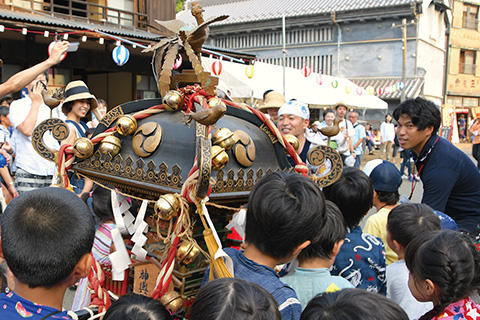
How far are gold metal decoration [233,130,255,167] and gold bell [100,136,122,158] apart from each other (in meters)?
0.42

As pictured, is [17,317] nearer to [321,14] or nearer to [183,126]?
[183,126]

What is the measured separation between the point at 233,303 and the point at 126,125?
0.72m

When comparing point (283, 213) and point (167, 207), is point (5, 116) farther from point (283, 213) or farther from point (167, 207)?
point (283, 213)

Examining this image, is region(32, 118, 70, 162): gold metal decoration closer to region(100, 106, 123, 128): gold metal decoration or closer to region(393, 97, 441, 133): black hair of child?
region(100, 106, 123, 128): gold metal decoration

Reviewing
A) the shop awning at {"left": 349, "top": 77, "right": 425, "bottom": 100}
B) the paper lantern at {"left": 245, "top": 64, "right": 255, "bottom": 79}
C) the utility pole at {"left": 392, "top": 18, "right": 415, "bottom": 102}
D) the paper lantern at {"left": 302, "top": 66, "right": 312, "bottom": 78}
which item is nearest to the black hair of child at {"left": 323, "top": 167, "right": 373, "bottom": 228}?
the paper lantern at {"left": 245, "top": 64, "right": 255, "bottom": 79}

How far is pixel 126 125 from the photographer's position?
1468mm

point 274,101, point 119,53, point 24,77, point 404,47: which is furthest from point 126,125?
point 404,47

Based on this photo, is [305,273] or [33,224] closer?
[33,224]

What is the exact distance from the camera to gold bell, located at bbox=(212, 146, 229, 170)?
1.30 meters

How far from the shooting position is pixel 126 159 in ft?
5.03

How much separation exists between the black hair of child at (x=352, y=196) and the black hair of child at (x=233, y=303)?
1.19 metres

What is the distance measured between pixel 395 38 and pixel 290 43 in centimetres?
521

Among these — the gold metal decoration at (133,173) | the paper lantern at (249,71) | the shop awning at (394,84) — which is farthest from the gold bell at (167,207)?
the shop awning at (394,84)

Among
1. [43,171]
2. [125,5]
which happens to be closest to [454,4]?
[125,5]
